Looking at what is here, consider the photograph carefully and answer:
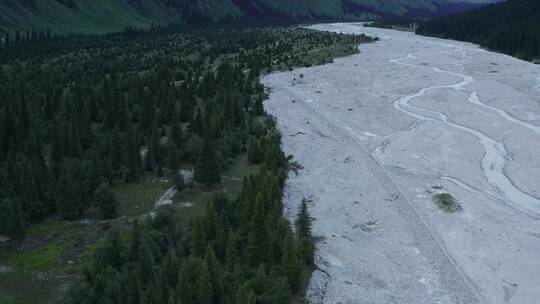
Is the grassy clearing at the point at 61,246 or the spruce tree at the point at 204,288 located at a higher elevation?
the spruce tree at the point at 204,288

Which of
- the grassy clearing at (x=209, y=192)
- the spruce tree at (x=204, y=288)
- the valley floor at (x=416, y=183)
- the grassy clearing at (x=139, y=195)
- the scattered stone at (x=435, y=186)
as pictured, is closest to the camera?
the spruce tree at (x=204, y=288)

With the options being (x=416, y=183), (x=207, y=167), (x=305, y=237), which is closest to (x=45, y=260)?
(x=207, y=167)

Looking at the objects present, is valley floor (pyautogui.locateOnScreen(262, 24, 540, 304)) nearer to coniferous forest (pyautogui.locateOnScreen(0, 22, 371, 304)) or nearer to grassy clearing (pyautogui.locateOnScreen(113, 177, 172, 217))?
coniferous forest (pyautogui.locateOnScreen(0, 22, 371, 304))

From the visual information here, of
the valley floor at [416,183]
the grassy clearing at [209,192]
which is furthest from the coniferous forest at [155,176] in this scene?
the valley floor at [416,183]

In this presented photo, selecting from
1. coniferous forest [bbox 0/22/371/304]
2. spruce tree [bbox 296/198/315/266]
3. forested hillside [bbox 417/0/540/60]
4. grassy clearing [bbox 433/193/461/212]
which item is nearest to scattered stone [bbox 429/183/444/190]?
grassy clearing [bbox 433/193/461/212]

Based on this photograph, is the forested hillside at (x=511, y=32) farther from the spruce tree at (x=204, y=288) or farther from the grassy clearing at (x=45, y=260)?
the spruce tree at (x=204, y=288)
